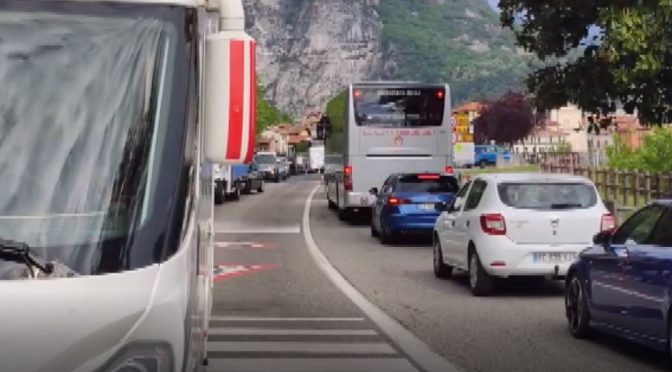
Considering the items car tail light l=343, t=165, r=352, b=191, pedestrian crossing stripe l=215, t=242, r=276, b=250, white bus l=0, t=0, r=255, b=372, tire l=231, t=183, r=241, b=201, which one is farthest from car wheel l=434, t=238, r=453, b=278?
tire l=231, t=183, r=241, b=201

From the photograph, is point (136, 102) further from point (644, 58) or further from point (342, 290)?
point (644, 58)

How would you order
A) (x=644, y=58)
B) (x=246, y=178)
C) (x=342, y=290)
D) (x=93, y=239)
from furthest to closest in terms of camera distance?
(x=246, y=178) → (x=644, y=58) → (x=342, y=290) → (x=93, y=239)

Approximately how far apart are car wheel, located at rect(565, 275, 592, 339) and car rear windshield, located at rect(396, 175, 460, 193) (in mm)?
12450


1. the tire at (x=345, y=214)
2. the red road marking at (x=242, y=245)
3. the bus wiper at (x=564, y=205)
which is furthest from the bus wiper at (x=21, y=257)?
the tire at (x=345, y=214)

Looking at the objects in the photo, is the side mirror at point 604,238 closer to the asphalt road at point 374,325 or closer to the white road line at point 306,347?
the asphalt road at point 374,325

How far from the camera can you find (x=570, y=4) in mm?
17453

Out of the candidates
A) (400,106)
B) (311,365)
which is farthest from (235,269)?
(400,106)

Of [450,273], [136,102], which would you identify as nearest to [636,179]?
[450,273]

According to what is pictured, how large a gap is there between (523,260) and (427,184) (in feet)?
33.2

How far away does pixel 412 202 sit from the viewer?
2333cm

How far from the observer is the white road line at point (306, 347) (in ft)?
33.8

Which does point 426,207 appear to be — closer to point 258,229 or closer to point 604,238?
point 258,229

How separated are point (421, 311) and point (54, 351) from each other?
943 cm

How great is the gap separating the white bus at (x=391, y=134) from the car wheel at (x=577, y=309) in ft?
60.8
